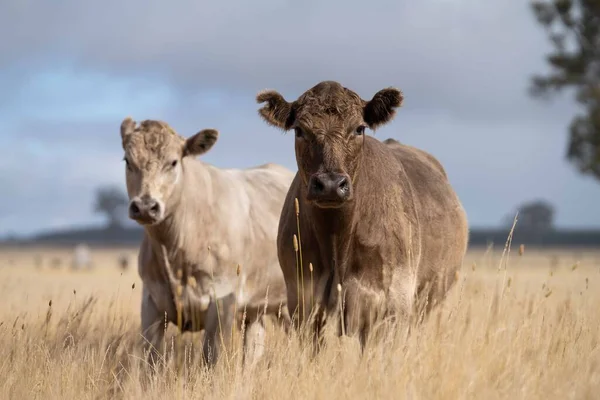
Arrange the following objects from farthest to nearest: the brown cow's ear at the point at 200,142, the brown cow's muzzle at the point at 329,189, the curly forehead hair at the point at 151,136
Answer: the brown cow's ear at the point at 200,142, the curly forehead hair at the point at 151,136, the brown cow's muzzle at the point at 329,189

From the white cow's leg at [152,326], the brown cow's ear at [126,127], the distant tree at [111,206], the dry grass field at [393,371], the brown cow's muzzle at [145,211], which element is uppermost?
the brown cow's ear at [126,127]

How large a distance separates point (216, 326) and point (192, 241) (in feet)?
2.97

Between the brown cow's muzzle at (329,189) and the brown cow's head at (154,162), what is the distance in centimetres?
256

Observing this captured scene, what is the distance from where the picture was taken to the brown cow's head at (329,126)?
625 centimetres

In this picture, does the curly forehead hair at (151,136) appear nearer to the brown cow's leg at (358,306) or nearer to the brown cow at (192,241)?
the brown cow at (192,241)

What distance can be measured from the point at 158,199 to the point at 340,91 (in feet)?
7.86

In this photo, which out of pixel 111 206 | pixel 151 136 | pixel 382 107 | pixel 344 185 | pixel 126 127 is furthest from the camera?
pixel 111 206

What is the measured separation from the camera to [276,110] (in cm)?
718

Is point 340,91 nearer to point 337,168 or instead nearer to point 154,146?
point 337,168

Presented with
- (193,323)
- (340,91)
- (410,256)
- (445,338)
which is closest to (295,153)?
(340,91)

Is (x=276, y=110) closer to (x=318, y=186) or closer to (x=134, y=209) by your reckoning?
(x=318, y=186)

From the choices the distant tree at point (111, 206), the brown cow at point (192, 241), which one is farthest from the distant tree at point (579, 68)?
the distant tree at point (111, 206)

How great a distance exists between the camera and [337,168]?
6375 mm

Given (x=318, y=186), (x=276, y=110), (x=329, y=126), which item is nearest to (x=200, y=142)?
(x=276, y=110)
